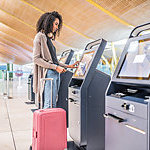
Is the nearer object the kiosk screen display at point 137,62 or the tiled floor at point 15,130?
the kiosk screen display at point 137,62

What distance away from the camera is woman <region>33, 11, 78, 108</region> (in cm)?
213

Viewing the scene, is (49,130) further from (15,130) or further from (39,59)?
(15,130)

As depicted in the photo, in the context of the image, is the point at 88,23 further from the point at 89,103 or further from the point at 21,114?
the point at 89,103

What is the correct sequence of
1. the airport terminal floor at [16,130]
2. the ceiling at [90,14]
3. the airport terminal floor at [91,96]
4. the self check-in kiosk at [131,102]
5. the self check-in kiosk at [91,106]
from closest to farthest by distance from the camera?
1. the self check-in kiosk at [131,102]
2. the airport terminal floor at [91,96]
3. the self check-in kiosk at [91,106]
4. the airport terminal floor at [16,130]
5. the ceiling at [90,14]

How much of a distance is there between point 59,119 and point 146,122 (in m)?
1.04

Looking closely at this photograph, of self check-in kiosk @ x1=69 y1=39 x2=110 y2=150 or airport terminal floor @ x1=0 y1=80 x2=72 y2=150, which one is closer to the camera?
self check-in kiosk @ x1=69 y1=39 x2=110 y2=150

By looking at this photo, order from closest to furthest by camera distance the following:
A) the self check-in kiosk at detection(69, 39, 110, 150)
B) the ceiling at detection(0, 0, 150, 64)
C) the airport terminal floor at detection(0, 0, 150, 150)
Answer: the airport terminal floor at detection(0, 0, 150, 150) → the self check-in kiosk at detection(69, 39, 110, 150) → the ceiling at detection(0, 0, 150, 64)

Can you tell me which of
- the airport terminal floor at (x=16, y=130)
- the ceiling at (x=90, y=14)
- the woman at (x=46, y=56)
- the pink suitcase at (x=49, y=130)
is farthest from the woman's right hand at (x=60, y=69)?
the ceiling at (x=90, y=14)

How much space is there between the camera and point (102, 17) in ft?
14.3

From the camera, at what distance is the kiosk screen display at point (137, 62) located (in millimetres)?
1393

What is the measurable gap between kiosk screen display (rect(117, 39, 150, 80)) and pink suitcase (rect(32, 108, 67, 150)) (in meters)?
0.79

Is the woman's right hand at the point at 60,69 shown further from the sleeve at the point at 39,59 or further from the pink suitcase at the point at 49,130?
the pink suitcase at the point at 49,130

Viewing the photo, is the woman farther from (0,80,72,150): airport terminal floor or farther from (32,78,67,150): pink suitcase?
(0,80,72,150): airport terminal floor

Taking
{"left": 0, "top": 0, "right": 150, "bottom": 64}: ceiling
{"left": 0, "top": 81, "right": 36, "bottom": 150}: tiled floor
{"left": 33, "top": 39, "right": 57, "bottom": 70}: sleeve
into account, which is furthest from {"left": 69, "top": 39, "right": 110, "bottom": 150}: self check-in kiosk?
{"left": 0, "top": 0, "right": 150, "bottom": 64}: ceiling
